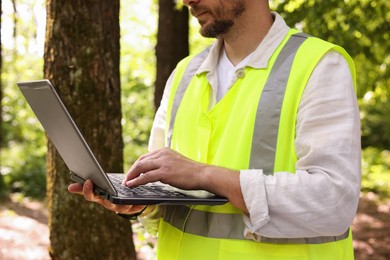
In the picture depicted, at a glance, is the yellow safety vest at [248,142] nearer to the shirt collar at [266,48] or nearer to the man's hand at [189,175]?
the shirt collar at [266,48]

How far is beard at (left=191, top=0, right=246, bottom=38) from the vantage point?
215 centimetres

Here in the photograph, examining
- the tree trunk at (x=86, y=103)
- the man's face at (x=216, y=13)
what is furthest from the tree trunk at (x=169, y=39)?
the man's face at (x=216, y=13)

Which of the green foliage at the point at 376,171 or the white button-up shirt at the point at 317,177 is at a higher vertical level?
the white button-up shirt at the point at 317,177

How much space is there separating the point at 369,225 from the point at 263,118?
27.4 ft

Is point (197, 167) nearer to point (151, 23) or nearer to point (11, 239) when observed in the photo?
point (11, 239)

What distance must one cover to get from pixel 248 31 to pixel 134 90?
14995 mm

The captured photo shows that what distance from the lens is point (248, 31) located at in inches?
86.4

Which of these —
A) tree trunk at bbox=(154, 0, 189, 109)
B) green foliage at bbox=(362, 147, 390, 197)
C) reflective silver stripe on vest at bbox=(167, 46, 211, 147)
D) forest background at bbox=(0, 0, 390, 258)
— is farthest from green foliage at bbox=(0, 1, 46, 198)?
reflective silver stripe on vest at bbox=(167, 46, 211, 147)

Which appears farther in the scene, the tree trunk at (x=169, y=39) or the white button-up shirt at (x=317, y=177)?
the tree trunk at (x=169, y=39)

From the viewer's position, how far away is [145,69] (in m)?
13.4

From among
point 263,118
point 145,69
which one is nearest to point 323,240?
point 263,118

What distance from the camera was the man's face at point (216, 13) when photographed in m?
2.14

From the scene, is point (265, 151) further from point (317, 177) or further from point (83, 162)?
point (83, 162)

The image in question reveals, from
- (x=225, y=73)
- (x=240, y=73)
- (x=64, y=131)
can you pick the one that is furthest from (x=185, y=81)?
(x=64, y=131)
